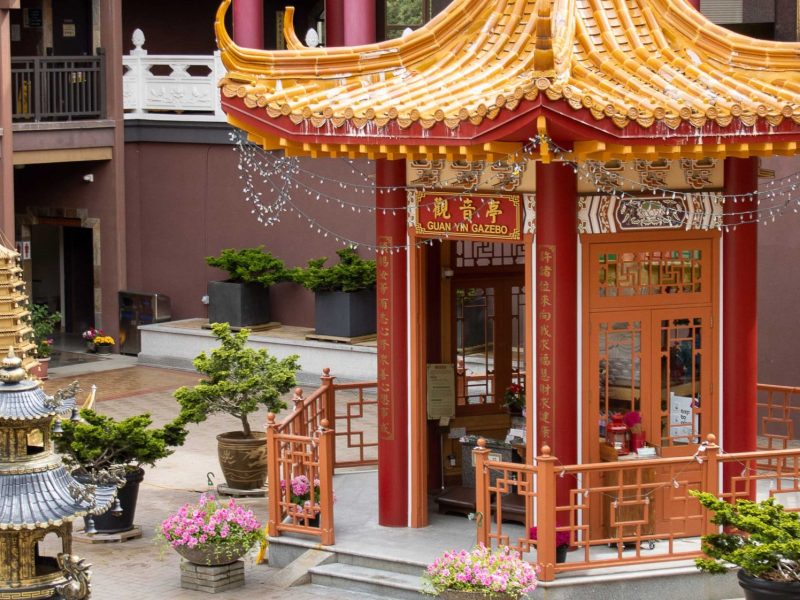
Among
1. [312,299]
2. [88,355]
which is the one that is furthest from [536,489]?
[88,355]

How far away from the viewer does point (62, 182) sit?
2964 cm

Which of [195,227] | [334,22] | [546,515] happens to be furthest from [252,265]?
[546,515]

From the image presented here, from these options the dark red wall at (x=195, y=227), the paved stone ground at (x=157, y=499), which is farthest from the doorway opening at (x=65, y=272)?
the paved stone ground at (x=157, y=499)

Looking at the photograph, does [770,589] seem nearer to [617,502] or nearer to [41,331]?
[617,502]

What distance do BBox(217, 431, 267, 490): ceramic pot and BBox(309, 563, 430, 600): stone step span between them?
3.33 meters

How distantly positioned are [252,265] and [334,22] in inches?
162

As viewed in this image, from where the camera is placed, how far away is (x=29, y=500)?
37.9 feet

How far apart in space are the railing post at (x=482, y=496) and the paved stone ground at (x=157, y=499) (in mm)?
1339

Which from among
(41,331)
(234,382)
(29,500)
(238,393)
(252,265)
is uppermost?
(252,265)

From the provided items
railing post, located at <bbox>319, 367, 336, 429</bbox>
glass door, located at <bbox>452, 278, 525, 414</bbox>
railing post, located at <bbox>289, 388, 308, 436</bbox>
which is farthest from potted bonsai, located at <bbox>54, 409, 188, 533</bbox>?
glass door, located at <bbox>452, 278, 525, 414</bbox>

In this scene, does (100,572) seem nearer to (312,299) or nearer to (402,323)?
(402,323)

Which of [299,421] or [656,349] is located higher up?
[656,349]

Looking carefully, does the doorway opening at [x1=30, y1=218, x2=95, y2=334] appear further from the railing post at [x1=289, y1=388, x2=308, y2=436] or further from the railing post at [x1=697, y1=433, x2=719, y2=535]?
the railing post at [x1=697, y1=433, x2=719, y2=535]

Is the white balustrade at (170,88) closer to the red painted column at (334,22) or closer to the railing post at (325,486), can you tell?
the red painted column at (334,22)
